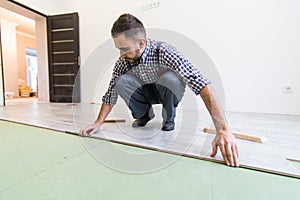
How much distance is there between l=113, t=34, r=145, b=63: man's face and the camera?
0.80 meters

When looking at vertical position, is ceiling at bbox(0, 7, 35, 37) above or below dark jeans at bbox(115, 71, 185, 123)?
above

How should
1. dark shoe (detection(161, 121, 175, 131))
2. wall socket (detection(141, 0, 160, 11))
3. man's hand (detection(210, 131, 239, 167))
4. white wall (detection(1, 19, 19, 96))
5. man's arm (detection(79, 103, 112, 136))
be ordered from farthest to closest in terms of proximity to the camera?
white wall (detection(1, 19, 19, 96)), wall socket (detection(141, 0, 160, 11)), dark shoe (detection(161, 121, 175, 131)), man's arm (detection(79, 103, 112, 136)), man's hand (detection(210, 131, 239, 167))

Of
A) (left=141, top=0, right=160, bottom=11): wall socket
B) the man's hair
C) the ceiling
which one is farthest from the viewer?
the ceiling

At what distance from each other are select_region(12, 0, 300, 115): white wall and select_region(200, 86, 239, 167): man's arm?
1.62m

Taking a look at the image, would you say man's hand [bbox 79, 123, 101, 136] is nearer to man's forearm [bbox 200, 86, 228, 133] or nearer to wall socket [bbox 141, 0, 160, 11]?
man's forearm [bbox 200, 86, 228, 133]

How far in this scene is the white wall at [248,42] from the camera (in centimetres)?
187

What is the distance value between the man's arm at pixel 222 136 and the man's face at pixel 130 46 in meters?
0.37

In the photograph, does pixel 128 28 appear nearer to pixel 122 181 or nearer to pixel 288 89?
pixel 122 181

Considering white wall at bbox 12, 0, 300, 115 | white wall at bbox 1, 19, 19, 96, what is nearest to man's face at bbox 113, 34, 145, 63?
white wall at bbox 12, 0, 300, 115

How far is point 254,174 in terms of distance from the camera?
0.60m

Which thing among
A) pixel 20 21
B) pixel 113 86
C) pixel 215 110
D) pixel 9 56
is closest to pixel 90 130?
pixel 113 86

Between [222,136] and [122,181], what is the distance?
15.5 inches

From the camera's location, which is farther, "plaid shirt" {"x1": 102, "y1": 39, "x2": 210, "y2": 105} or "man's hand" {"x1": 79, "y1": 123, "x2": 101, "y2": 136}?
"man's hand" {"x1": 79, "y1": 123, "x2": 101, "y2": 136}

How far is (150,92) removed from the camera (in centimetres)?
119
